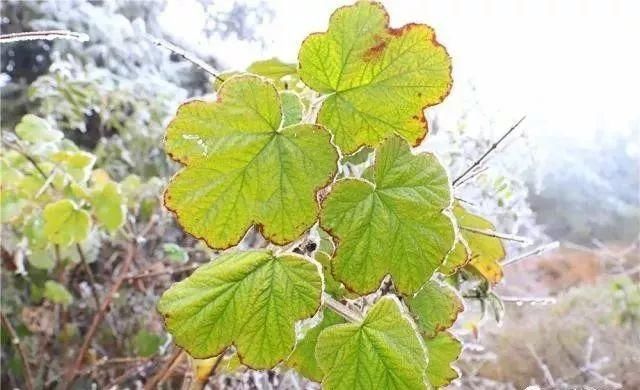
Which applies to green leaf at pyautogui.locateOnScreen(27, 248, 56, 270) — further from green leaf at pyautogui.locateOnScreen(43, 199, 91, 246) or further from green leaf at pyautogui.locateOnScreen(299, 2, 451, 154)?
green leaf at pyautogui.locateOnScreen(299, 2, 451, 154)

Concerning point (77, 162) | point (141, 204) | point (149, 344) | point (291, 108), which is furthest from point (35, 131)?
point (291, 108)

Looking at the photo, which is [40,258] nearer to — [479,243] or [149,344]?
[149,344]

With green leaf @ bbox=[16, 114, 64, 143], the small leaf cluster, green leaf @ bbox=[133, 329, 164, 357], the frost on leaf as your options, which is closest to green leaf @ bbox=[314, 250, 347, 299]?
the frost on leaf

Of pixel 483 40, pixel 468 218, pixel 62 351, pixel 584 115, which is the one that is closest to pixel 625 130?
pixel 584 115

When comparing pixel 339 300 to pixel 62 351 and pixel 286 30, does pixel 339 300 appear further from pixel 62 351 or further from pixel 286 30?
pixel 286 30

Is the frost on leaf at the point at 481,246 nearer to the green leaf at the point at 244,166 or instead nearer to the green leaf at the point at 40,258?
the green leaf at the point at 244,166

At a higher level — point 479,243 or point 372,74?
point 372,74
